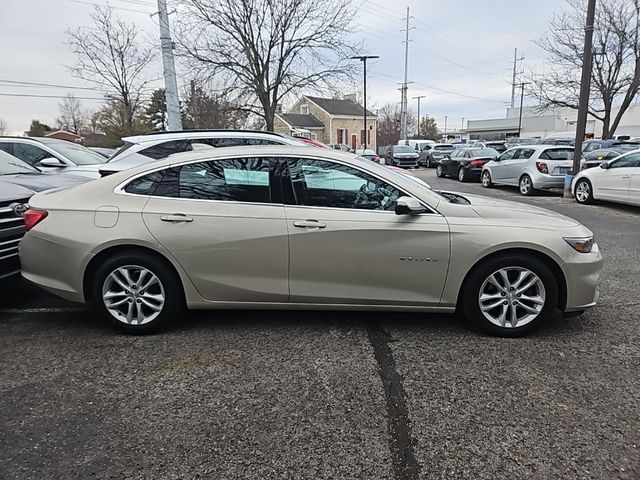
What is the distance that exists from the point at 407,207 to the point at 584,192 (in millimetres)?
9912

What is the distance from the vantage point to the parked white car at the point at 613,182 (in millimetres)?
9609

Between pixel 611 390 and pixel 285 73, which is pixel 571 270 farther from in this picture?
pixel 285 73

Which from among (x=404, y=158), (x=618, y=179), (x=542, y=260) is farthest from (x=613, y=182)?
(x=404, y=158)

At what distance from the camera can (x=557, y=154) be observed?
13656mm

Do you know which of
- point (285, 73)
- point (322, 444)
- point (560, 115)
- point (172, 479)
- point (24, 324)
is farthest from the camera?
point (560, 115)

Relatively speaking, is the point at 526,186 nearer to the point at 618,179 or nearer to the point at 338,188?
the point at 618,179

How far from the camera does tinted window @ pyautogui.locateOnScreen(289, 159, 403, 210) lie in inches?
141

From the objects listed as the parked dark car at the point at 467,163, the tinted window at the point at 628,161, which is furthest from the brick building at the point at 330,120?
the tinted window at the point at 628,161

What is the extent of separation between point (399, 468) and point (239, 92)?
63.5 ft

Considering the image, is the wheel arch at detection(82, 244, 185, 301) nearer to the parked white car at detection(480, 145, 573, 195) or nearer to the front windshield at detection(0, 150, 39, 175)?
the front windshield at detection(0, 150, 39, 175)

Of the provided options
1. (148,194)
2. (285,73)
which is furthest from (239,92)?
(148,194)

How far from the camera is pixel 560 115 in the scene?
5922cm

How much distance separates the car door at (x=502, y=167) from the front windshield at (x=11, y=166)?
13474mm

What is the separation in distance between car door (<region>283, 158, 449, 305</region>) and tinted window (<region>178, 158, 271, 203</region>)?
21cm
